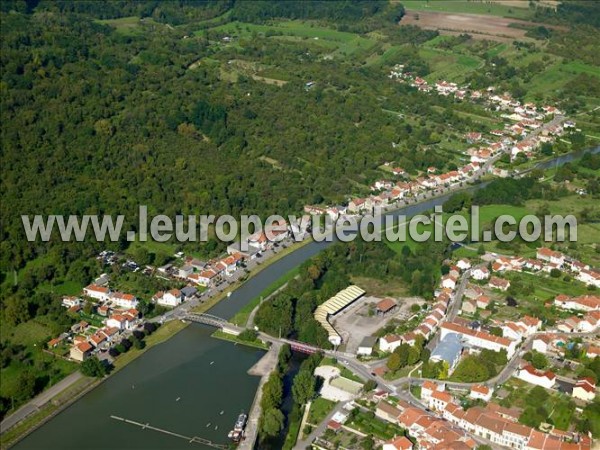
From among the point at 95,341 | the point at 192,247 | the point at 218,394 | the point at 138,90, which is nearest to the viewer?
the point at 218,394

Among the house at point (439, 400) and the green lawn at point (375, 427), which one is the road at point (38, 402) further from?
the house at point (439, 400)

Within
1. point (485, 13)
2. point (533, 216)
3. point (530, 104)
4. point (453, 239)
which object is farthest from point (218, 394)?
point (485, 13)

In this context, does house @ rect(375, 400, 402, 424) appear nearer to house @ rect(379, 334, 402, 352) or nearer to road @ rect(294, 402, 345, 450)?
road @ rect(294, 402, 345, 450)

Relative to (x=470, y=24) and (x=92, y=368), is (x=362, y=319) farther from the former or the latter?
(x=470, y=24)

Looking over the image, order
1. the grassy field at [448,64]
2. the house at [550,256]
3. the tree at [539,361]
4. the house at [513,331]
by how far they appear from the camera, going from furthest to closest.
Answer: the grassy field at [448,64] → the house at [550,256] → the house at [513,331] → the tree at [539,361]

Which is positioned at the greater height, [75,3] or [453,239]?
[75,3]

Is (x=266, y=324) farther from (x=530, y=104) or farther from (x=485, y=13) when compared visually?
(x=485, y=13)

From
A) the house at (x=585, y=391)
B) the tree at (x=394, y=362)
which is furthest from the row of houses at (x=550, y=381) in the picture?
the tree at (x=394, y=362)

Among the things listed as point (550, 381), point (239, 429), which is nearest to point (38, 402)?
point (239, 429)
